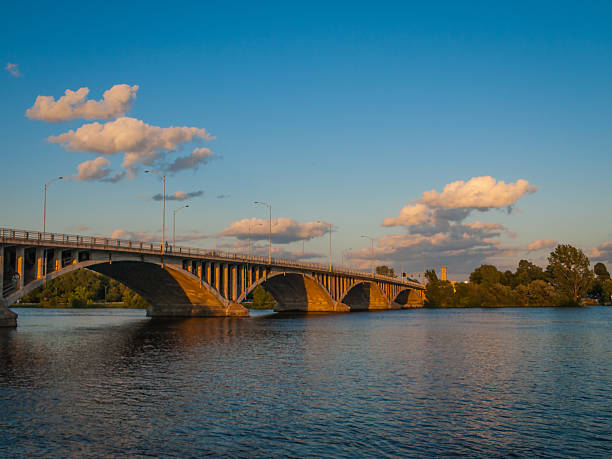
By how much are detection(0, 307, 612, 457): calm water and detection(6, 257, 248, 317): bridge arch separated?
131ft

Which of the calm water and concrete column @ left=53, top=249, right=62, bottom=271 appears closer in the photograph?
the calm water

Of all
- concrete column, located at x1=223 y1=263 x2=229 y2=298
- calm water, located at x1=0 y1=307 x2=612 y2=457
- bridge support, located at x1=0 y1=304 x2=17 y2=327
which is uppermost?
concrete column, located at x1=223 y1=263 x2=229 y2=298

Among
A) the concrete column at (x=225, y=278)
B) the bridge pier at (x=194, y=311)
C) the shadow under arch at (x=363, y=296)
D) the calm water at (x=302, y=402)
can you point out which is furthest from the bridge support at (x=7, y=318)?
the shadow under arch at (x=363, y=296)

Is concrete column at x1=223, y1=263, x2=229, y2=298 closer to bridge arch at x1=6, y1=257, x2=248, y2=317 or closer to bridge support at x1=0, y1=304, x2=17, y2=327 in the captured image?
bridge arch at x1=6, y1=257, x2=248, y2=317

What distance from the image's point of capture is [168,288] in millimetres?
104750

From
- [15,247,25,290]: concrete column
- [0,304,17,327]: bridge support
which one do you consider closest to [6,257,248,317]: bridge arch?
[0,304,17,327]: bridge support

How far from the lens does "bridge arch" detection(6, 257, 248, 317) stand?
91.2 metres

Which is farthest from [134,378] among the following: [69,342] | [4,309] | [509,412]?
[4,309]

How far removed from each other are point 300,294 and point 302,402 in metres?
129

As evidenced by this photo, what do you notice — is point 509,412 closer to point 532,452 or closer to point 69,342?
point 532,452

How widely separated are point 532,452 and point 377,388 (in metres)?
12.5

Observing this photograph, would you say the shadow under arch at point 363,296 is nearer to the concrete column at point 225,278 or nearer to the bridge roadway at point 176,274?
the bridge roadway at point 176,274

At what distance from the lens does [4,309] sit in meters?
65.1

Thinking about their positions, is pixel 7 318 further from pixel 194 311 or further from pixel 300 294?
pixel 300 294
